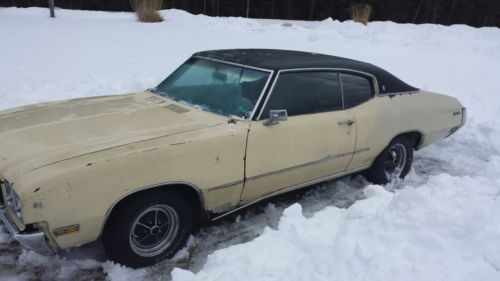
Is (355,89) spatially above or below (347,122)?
above

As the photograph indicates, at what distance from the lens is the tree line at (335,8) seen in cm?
3406

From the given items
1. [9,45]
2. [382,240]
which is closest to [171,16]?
[9,45]

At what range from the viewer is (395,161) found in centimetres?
477

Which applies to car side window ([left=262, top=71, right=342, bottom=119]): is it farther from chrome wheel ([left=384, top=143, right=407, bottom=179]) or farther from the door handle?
chrome wheel ([left=384, top=143, right=407, bottom=179])

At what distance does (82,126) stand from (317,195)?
92.3 inches

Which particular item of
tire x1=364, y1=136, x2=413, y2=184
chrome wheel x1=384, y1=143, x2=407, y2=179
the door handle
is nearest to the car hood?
the door handle

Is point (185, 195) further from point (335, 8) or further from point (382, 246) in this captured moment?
point (335, 8)

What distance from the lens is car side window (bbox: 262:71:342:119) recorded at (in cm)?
369

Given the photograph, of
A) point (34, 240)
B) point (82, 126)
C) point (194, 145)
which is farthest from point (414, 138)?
point (34, 240)

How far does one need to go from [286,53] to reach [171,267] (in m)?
2.41

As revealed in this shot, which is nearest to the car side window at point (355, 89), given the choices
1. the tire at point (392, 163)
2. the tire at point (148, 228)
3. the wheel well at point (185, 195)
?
the tire at point (392, 163)

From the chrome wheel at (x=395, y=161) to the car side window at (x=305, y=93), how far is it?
1.02 m

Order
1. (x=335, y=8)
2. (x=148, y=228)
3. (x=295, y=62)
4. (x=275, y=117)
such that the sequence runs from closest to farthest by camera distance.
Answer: (x=148, y=228), (x=275, y=117), (x=295, y=62), (x=335, y=8)

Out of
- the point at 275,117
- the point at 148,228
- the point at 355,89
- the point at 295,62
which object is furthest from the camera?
the point at 355,89
